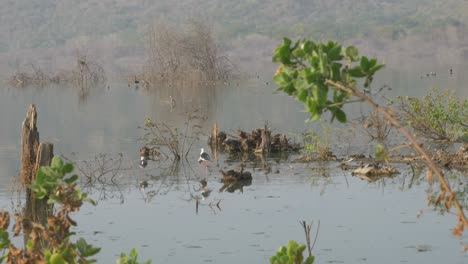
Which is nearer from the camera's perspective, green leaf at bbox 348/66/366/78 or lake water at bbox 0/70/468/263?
green leaf at bbox 348/66/366/78

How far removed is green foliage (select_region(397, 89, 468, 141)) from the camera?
1991cm

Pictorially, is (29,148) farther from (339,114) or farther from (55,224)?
(339,114)

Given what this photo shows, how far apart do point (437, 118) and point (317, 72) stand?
52.5ft

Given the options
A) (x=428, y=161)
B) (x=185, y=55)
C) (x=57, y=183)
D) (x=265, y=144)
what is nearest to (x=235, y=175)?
(x=265, y=144)

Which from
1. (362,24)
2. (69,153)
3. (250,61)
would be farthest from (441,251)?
(362,24)

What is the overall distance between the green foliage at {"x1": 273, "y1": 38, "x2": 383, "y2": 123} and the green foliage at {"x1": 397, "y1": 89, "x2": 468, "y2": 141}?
1481cm

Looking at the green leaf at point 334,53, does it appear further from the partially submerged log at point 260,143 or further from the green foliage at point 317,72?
the partially submerged log at point 260,143

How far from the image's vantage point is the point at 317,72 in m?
4.73

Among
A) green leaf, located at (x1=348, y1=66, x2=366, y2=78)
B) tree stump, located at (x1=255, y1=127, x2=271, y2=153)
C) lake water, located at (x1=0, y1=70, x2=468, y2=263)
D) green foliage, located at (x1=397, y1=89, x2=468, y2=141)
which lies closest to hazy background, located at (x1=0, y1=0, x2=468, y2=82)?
tree stump, located at (x1=255, y1=127, x2=271, y2=153)

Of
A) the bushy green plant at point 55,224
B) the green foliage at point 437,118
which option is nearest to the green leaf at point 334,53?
the bushy green plant at point 55,224

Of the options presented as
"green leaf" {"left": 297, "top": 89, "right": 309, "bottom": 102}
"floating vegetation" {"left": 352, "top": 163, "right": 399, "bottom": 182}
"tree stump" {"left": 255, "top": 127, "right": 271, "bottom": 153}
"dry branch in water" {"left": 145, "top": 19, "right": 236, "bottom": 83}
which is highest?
"dry branch in water" {"left": 145, "top": 19, "right": 236, "bottom": 83}

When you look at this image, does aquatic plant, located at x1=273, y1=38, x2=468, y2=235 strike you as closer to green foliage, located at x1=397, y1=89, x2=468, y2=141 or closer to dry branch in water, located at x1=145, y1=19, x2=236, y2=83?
green foliage, located at x1=397, y1=89, x2=468, y2=141

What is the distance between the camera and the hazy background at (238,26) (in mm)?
127100

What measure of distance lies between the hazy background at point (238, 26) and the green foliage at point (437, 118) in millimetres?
87931
